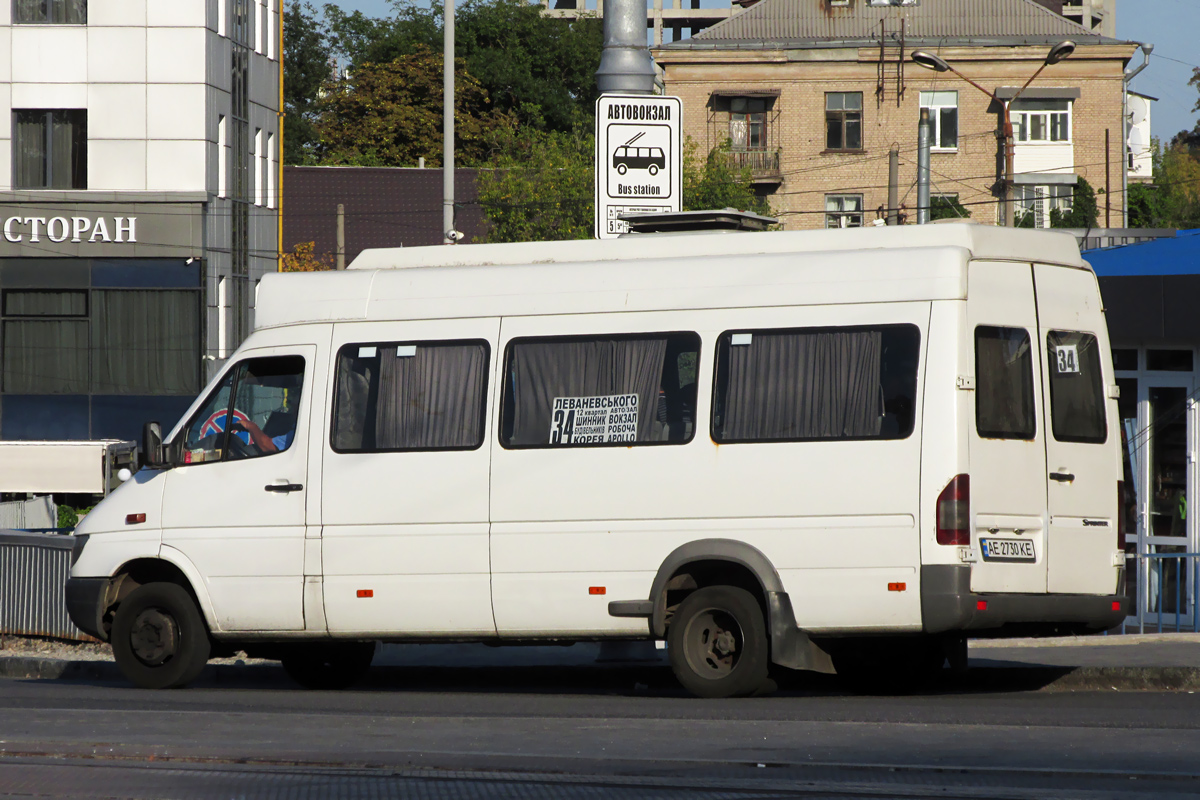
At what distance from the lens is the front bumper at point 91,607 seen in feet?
35.6

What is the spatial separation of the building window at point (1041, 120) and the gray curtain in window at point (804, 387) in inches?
1990

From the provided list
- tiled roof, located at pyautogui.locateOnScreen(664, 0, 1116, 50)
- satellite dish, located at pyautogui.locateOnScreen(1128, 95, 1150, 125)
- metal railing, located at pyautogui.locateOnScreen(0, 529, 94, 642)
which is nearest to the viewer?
metal railing, located at pyautogui.locateOnScreen(0, 529, 94, 642)

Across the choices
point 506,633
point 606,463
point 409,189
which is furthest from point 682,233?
point 409,189

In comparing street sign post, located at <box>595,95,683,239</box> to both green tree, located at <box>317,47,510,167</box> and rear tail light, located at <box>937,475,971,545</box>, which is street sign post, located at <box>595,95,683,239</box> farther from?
green tree, located at <box>317,47,510,167</box>

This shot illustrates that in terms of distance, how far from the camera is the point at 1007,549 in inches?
353

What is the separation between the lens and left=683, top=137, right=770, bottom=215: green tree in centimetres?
5272

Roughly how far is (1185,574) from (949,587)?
8.09m

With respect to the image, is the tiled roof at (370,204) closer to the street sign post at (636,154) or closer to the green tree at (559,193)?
the green tree at (559,193)

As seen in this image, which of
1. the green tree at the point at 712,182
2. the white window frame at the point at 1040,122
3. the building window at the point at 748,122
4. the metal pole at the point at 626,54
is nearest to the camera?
the metal pole at the point at 626,54

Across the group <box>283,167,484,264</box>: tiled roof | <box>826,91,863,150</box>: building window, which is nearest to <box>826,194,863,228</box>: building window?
<box>826,91,863,150</box>: building window

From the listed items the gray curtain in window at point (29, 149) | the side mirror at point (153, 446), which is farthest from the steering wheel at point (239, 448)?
the gray curtain in window at point (29, 149)

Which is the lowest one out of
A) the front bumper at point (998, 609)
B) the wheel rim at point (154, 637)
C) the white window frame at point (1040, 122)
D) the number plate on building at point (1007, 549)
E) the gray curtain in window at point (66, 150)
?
the wheel rim at point (154, 637)

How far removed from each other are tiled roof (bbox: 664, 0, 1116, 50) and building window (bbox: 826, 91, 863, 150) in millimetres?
1889

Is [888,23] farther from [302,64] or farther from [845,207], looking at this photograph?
[302,64]
